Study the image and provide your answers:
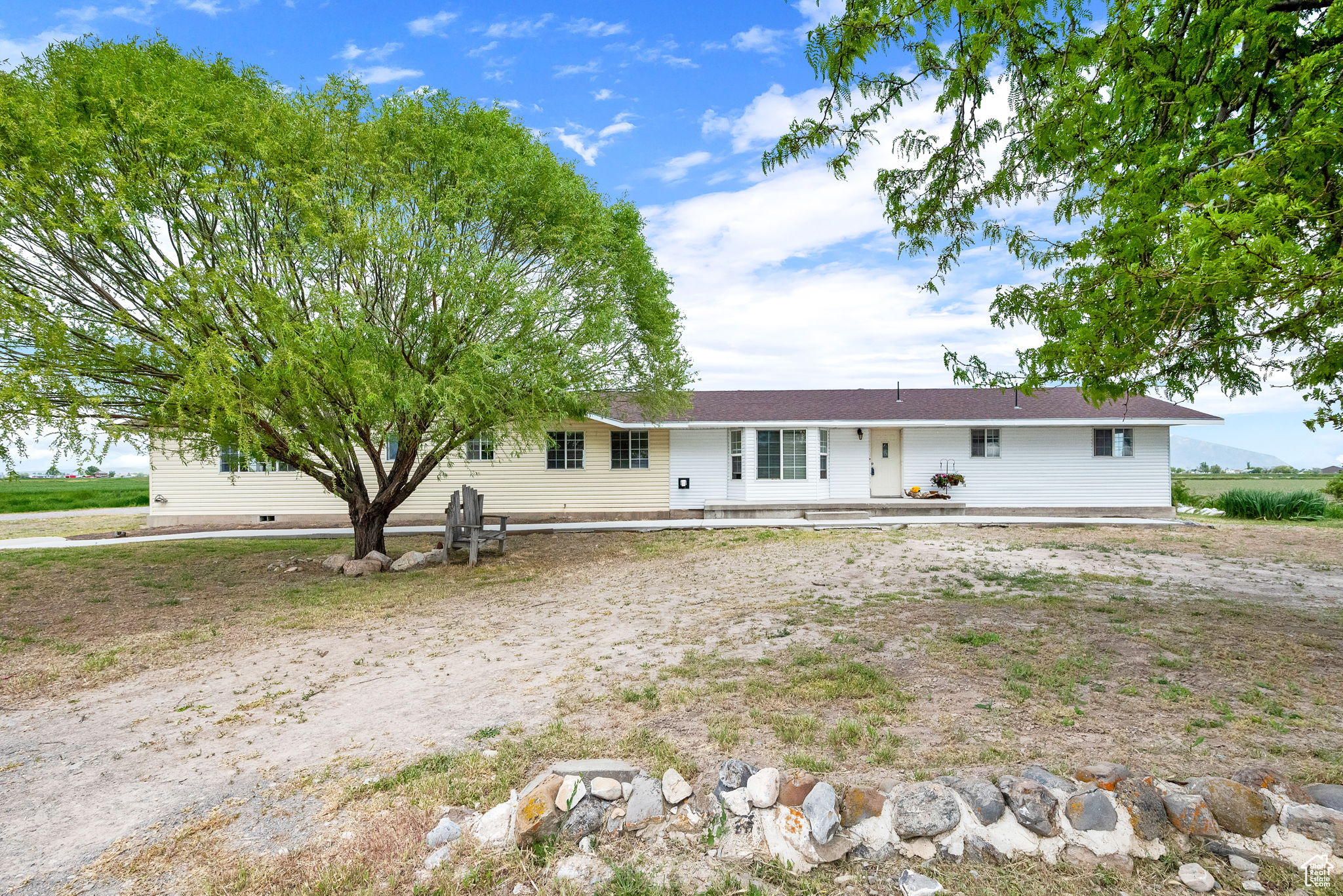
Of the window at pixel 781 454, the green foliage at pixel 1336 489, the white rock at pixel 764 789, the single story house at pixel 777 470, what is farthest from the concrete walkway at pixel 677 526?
the white rock at pixel 764 789

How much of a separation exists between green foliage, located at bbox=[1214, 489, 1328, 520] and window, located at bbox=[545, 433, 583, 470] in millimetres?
18771

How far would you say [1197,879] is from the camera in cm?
255

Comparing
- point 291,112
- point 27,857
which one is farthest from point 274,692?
point 291,112

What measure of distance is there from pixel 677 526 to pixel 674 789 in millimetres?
12629

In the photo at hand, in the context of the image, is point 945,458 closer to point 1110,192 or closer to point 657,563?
point 657,563

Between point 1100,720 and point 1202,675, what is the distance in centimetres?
159

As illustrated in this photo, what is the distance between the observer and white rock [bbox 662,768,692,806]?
303cm

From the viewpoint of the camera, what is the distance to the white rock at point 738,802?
2924 millimetres

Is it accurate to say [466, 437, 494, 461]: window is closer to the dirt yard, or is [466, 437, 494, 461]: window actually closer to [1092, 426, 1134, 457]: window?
the dirt yard

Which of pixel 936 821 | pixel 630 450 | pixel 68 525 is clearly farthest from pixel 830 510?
pixel 68 525

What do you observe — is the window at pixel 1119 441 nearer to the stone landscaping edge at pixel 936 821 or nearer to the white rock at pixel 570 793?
the stone landscaping edge at pixel 936 821

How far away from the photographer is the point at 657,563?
11016mm

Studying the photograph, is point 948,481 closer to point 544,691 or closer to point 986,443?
point 986,443

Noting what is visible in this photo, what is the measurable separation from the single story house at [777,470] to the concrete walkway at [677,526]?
850mm
